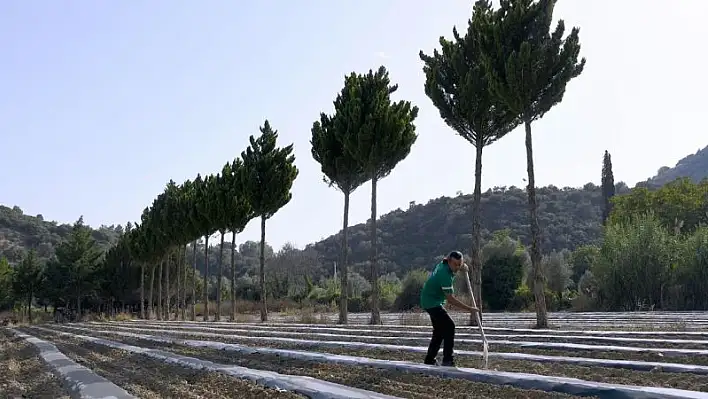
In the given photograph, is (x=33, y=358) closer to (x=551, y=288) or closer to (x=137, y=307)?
(x=551, y=288)

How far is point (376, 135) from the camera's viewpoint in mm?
21078

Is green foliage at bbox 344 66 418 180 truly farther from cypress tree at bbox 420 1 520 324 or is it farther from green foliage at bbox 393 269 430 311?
green foliage at bbox 393 269 430 311

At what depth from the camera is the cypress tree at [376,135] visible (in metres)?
21.0

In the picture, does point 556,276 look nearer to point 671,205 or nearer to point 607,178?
point 671,205

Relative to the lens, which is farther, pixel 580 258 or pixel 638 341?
pixel 580 258

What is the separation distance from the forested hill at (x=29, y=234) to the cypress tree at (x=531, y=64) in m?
80.1

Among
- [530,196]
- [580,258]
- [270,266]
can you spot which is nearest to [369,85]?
[530,196]

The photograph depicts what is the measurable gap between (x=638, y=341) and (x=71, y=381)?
8.06 m

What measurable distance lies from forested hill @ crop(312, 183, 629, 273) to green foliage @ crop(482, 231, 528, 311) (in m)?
35.5

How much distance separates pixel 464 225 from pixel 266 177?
53183 millimetres

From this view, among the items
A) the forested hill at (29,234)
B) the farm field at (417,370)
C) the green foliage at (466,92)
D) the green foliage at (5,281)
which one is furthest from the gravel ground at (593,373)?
the forested hill at (29,234)

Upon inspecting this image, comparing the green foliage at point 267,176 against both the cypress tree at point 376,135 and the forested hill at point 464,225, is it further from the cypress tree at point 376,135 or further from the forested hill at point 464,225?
the forested hill at point 464,225

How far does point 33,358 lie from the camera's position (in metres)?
14.0

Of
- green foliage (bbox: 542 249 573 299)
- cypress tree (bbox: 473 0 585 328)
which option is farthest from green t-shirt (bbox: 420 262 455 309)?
green foliage (bbox: 542 249 573 299)
